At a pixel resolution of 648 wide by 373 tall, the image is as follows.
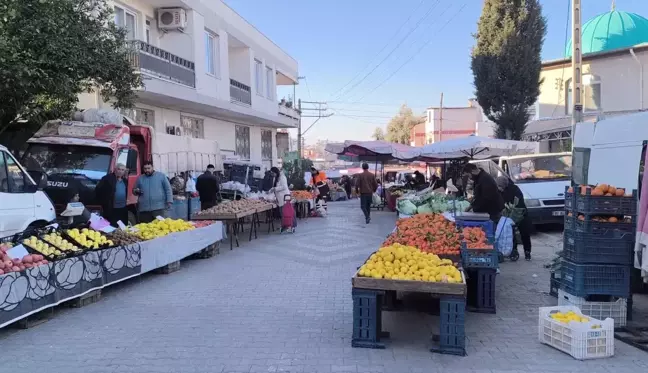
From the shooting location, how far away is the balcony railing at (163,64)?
13.6 m

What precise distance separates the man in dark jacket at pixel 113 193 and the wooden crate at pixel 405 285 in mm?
6170

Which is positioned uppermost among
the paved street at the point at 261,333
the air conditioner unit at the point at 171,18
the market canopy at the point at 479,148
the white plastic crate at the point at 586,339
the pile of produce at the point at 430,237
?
the air conditioner unit at the point at 171,18

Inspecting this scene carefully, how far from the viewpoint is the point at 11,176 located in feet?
24.3

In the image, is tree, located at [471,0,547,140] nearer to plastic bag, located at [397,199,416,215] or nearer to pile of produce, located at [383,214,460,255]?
plastic bag, located at [397,199,416,215]

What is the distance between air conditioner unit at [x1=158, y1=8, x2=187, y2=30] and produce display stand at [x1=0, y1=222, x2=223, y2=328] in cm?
988

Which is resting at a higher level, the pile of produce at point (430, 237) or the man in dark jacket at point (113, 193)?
the man in dark jacket at point (113, 193)

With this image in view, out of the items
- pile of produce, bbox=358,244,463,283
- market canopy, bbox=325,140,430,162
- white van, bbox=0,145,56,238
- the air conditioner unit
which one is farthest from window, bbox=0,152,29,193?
market canopy, bbox=325,140,430,162

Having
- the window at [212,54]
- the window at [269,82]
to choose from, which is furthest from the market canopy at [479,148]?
the window at [269,82]

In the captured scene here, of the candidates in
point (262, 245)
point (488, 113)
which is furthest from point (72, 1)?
point (488, 113)

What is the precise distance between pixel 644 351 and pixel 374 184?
11.5 meters

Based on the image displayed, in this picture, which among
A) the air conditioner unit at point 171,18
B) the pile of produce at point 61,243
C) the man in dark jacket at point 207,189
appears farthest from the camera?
the air conditioner unit at point 171,18

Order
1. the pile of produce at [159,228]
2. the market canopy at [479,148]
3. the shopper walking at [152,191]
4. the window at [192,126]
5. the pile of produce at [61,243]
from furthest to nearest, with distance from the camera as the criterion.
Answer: the window at [192,126]
the market canopy at [479,148]
the shopper walking at [152,191]
the pile of produce at [159,228]
the pile of produce at [61,243]

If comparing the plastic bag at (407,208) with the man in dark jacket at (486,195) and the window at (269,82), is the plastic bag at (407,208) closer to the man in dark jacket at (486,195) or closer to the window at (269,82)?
the man in dark jacket at (486,195)

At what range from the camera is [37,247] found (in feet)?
20.3
